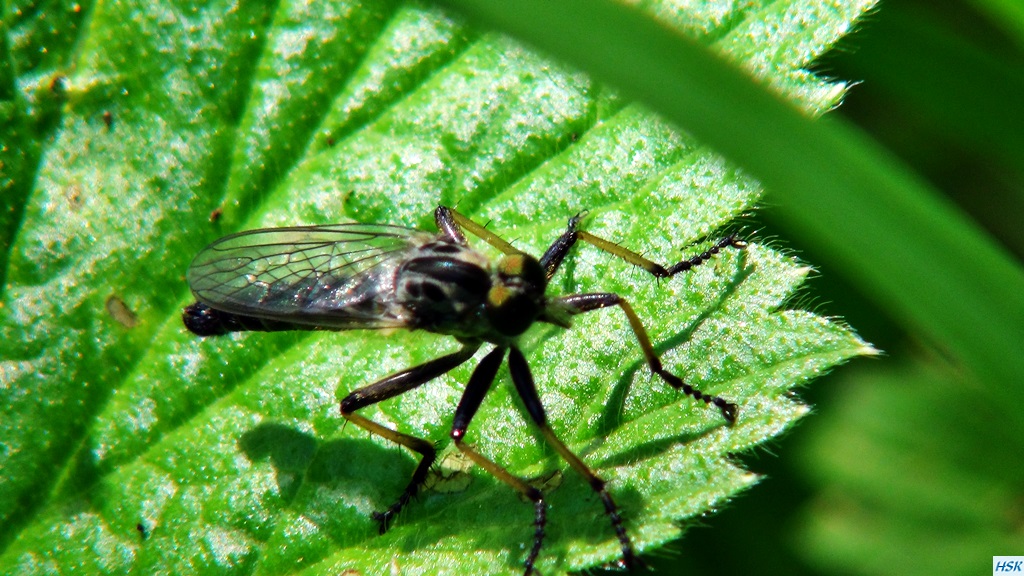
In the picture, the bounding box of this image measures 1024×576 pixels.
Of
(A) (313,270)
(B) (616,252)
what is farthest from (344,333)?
(B) (616,252)

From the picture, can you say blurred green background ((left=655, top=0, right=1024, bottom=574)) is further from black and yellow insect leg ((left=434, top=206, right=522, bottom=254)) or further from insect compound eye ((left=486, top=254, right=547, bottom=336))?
black and yellow insect leg ((left=434, top=206, right=522, bottom=254))

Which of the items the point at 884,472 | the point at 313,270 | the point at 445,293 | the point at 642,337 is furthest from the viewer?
the point at 884,472

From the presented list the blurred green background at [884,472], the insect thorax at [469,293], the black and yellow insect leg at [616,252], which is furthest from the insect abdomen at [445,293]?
the blurred green background at [884,472]

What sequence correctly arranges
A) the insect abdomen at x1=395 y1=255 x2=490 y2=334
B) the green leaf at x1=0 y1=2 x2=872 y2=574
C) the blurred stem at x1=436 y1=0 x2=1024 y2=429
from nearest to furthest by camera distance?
the blurred stem at x1=436 y1=0 x2=1024 y2=429, the green leaf at x1=0 y1=2 x2=872 y2=574, the insect abdomen at x1=395 y1=255 x2=490 y2=334

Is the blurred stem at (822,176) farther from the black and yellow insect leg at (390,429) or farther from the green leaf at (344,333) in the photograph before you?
the black and yellow insect leg at (390,429)

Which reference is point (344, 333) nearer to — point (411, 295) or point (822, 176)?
point (411, 295)

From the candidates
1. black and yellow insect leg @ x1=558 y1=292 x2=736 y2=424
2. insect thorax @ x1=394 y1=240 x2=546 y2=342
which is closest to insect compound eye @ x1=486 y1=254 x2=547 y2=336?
insect thorax @ x1=394 y1=240 x2=546 y2=342

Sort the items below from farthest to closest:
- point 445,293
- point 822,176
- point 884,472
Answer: point 884,472
point 445,293
point 822,176

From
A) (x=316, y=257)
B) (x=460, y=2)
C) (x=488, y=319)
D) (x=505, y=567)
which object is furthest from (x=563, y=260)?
(x=460, y=2)
